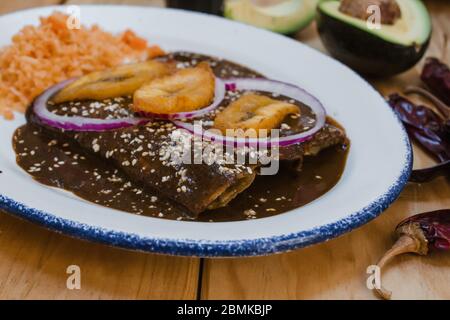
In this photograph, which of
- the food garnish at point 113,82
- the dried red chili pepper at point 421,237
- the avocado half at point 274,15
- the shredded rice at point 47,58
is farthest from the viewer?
the avocado half at point 274,15

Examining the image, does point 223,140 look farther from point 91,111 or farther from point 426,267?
point 426,267

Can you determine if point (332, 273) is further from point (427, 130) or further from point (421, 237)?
point (427, 130)

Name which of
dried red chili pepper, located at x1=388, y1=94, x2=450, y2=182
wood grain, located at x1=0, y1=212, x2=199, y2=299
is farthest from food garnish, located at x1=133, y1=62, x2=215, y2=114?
dried red chili pepper, located at x1=388, y1=94, x2=450, y2=182

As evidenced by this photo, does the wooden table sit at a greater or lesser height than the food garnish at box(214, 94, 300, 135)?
lesser

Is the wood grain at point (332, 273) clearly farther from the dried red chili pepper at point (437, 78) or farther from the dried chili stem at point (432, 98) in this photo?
the dried red chili pepper at point (437, 78)

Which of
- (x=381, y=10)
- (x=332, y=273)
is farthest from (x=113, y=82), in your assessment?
(x=381, y=10)

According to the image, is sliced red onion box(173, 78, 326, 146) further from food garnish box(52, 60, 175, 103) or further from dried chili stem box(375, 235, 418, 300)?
dried chili stem box(375, 235, 418, 300)

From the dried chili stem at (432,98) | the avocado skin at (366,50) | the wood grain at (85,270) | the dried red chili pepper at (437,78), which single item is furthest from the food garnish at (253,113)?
the dried red chili pepper at (437,78)
